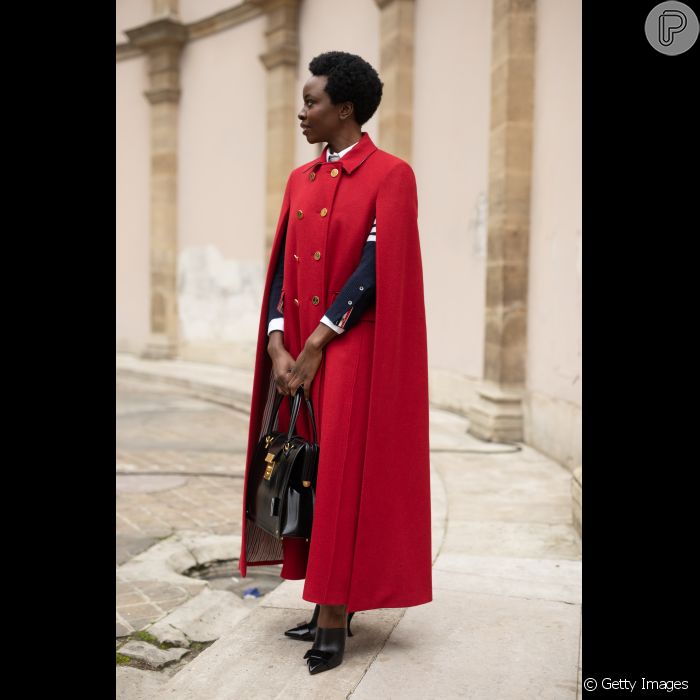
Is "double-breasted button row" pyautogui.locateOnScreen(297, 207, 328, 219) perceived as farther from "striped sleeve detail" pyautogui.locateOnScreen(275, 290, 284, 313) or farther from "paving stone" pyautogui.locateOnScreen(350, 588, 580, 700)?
"paving stone" pyautogui.locateOnScreen(350, 588, 580, 700)

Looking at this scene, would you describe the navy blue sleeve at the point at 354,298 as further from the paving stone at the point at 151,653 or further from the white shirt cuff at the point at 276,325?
the paving stone at the point at 151,653

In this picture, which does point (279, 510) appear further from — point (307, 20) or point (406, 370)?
point (307, 20)

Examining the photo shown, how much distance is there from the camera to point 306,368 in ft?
8.34

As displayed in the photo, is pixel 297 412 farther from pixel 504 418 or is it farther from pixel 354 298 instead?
pixel 504 418

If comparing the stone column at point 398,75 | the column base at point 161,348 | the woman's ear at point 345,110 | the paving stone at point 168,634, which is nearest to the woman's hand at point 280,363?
the woman's ear at point 345,110

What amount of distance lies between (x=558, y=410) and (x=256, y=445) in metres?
3.78

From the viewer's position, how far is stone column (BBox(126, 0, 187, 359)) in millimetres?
14198

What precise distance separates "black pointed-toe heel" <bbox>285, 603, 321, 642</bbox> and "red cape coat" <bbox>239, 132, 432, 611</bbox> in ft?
1.05

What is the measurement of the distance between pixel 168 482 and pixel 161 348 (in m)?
8.75

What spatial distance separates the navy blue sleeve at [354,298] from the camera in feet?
8.15

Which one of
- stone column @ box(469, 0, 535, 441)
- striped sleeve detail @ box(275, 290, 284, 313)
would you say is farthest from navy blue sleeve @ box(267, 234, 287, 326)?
stone column @ box(469, 0, 535, 441)

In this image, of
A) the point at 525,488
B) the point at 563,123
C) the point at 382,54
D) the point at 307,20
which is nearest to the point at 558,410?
the point at 525,488
